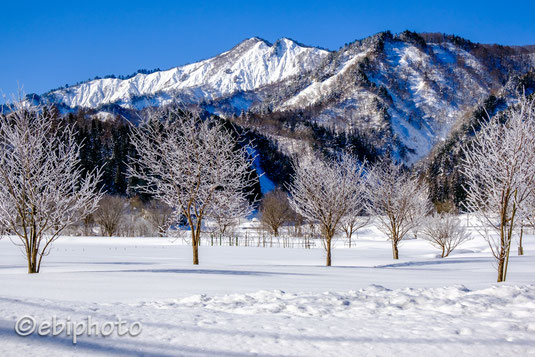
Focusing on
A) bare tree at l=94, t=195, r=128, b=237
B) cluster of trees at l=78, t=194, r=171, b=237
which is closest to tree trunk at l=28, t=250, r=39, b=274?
cluster of trees at l=78, t=194, r=171, b=237

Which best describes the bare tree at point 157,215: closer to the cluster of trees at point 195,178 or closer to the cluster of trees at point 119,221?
the cluster of trees at point 119,221

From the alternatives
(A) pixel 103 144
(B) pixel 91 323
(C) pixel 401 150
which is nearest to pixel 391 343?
(B) pixel 91 323

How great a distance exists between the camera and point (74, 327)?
3908 mm

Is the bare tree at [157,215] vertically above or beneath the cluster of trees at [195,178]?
beneath

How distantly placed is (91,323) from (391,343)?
3.09 m

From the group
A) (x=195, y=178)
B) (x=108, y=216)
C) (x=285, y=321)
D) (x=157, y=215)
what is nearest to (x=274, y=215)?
(x=157, y=215)

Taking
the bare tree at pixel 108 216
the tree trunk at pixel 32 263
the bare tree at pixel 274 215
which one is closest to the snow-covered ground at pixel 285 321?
the tree trunk at pixel 32 263

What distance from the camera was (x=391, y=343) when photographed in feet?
12.3

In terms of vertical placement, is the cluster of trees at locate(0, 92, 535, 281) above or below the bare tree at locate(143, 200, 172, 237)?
above

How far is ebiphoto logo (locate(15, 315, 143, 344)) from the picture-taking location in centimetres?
370

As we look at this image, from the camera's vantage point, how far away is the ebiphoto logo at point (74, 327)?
370 cm

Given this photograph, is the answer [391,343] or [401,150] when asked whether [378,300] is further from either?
[401,150]

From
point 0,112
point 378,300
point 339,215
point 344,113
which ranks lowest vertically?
point 378,300

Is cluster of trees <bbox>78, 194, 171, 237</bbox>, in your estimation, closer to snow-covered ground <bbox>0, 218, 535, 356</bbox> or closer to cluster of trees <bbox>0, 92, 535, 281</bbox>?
cluster of trees <bbox>0, 92, 535, 281</bbox>
